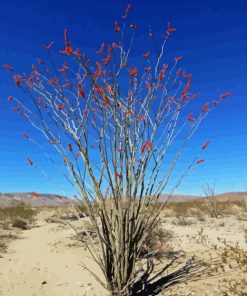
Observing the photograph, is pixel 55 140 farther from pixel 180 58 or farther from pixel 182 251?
pixel 182 251

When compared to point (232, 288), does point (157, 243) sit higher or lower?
higher

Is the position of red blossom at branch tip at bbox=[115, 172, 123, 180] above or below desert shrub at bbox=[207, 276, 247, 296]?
above

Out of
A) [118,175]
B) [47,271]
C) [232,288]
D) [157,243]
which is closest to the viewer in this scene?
[118,175]

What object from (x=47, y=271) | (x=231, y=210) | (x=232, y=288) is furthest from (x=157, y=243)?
(x=231, y=210)

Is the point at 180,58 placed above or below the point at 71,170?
above

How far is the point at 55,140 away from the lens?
13.7 ft

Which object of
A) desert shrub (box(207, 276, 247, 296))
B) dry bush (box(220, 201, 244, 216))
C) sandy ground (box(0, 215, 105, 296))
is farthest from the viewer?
dry bush (box(220, 201, 244, 216))

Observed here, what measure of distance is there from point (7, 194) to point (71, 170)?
7799 cm

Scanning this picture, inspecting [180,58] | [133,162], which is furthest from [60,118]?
[180,58]

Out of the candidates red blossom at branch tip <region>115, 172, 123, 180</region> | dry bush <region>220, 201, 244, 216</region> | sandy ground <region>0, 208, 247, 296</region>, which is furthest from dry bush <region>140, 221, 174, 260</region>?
dry bush <region>220, 201, 244, 216</region>

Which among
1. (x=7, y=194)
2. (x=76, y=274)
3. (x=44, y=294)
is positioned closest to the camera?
(x=44, y=294)

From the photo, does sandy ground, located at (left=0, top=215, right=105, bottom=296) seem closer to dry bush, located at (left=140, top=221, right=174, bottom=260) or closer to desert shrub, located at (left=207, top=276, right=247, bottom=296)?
dry bush, located at (left=140, top=221, right=174, bottom=260)

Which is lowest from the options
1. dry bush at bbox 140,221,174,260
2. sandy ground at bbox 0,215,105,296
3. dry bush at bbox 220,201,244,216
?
sandy ground at bbox 0,215,105,296

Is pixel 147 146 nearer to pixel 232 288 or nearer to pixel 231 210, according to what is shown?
pixel 232 288
